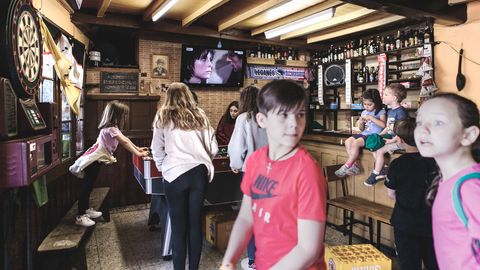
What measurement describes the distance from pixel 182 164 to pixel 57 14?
2917 mm

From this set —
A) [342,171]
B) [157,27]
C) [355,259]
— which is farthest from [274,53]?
[355,259]

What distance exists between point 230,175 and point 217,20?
3.07 metres

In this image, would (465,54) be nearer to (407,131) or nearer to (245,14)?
(245,14)

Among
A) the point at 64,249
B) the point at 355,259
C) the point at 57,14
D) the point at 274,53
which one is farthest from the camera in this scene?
the point at 274,53

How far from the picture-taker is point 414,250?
2.08 metres

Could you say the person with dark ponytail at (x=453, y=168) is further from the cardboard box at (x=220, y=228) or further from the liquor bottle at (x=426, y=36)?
the liquor bottle at (x=426, y=36)

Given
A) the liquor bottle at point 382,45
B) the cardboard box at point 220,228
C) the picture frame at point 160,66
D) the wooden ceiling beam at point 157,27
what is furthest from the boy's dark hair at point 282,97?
the liquor bottle at point 382,45

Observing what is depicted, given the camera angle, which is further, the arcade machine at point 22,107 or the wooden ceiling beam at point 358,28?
the wooden ceiling beam at point 358,28

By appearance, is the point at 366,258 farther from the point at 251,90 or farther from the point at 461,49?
the point at 461,49

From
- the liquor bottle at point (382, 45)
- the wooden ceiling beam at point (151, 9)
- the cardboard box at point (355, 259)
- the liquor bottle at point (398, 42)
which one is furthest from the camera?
the liquor bottle at point (382, 45)

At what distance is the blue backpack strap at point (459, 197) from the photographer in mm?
997

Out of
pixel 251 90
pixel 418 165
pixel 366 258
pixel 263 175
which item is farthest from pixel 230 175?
pixel 263 175

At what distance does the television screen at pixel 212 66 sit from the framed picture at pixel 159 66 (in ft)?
0.97

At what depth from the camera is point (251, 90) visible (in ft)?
9.64
